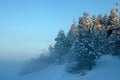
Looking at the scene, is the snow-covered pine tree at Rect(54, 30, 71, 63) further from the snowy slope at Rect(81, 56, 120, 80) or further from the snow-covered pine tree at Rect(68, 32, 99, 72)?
the snowy slope at Rect(81, 56, 120, 80)

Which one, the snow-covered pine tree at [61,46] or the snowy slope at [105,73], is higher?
the snow-covered pine tree at [61,46]

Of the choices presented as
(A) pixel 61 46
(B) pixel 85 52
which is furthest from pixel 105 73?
(A) pixel 61 46

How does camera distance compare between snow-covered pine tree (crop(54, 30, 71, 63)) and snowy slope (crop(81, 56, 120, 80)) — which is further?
snow-covered pine tree (crop(54, 30, 71, 63))

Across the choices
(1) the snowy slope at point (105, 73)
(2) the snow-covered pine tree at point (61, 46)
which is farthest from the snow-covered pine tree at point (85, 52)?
(2) the snow-covered pine tree at point (61, 46)

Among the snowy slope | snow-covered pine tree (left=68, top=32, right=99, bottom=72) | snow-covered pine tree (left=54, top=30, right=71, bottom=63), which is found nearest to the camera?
the snowy slope

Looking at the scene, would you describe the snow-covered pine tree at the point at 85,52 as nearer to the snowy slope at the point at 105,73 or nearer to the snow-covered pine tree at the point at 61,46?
the snowy slope at the point at 105,73

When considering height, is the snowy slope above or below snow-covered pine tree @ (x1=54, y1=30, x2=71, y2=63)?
below

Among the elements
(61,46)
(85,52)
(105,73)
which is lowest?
(105,73)

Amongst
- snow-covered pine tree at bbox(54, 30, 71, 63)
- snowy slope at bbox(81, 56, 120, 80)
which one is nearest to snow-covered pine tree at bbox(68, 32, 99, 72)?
snowy slope at bbox(81, 56, 120, 80)

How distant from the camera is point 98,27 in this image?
73.8 meters

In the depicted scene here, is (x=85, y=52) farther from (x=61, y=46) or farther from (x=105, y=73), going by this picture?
(x=61, y=46)

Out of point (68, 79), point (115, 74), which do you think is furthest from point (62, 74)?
point (115, 74)

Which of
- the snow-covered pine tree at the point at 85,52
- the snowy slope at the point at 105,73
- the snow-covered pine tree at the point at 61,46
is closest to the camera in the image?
the snowy slope at the point at 105,73

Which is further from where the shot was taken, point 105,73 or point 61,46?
point 61,46
